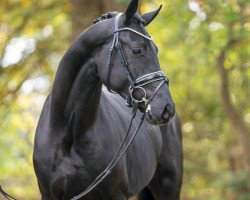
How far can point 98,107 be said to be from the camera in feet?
16.0

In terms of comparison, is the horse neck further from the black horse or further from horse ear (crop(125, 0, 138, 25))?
horse ear (crop(125, 0, 138, 25))

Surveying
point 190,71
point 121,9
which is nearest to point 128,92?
point 121,9

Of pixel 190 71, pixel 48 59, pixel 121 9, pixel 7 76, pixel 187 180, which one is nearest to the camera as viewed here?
pixel 121 9

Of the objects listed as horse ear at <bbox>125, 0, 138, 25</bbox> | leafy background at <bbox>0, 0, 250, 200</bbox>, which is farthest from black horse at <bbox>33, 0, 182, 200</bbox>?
leafy background at <bbox>0, 0, 250, 200</bbox>

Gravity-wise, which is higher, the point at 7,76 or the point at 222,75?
the point at 7,76

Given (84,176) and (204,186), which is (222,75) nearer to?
(204,186)

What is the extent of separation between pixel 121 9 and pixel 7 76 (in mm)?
3429

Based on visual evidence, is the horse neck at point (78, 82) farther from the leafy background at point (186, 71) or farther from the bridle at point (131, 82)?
the leafy background at point (186, 71)

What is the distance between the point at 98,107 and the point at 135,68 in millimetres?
645

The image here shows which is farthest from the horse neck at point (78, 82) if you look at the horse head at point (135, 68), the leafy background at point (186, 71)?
the leafy background at point (186, 71)

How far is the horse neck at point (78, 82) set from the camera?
15.2 feet

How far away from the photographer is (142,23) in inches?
180

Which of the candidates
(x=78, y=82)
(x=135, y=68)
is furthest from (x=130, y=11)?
(x=78, y=82)

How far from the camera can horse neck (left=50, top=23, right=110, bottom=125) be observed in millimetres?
4629
